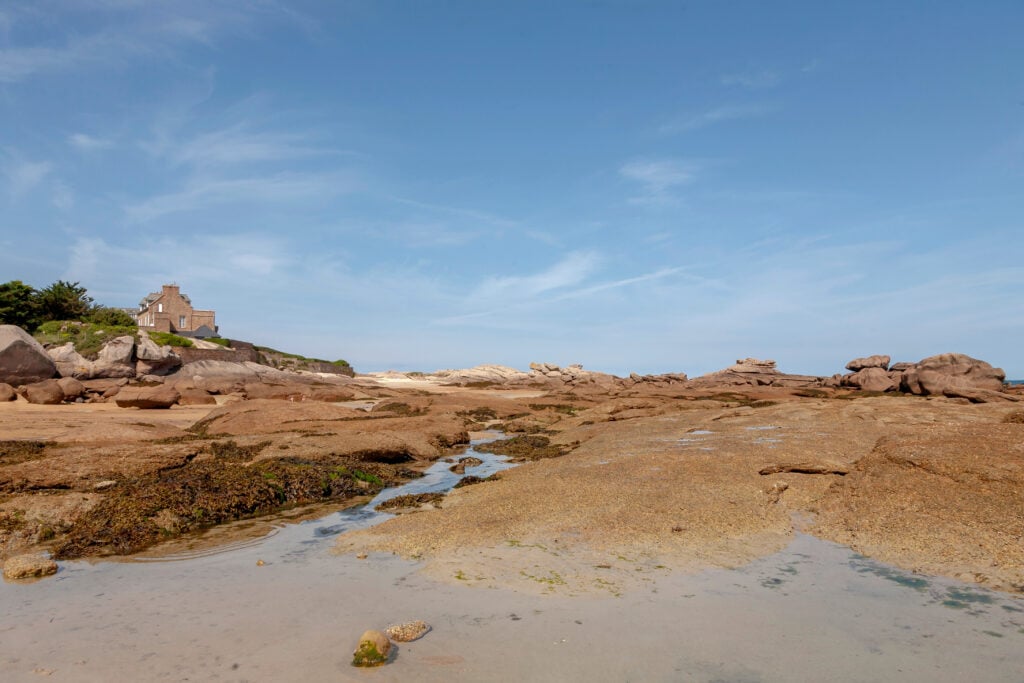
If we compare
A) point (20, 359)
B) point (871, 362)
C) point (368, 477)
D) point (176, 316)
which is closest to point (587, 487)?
point (368, 477)

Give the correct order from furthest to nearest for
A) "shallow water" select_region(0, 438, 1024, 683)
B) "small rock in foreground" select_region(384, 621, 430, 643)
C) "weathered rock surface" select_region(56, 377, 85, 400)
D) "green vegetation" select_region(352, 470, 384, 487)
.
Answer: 1. "weathered rock surface" select_region(56, 377, 85, 400)
2. "green vegetation" select_region(352, 470, 384, 487)
3. "small rock in foreground" select_region(384, 621, 430, 643)
4. "shallow water" select_region(0, 438, 1024, 683)

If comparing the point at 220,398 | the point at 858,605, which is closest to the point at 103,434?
the point at 858,605

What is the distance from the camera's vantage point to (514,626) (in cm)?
434

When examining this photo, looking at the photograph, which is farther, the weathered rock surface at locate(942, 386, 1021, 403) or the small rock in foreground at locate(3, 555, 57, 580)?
the weathered rock surface at locate(942, 386, 1021, 403)

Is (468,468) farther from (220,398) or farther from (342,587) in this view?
(220,398)

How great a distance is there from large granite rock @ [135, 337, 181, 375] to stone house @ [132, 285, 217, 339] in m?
23.6

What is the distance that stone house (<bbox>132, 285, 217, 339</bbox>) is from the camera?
6134 centimetres

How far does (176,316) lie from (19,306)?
25965 mm

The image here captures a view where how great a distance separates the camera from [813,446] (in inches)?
390

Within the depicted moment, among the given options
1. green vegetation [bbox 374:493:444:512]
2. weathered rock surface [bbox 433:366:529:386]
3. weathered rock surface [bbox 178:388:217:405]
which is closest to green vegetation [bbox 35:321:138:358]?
weathered rock surface [bbox 178:388:217:405]

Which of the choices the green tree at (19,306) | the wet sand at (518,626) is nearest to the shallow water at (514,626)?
the wet sand at (518,626)

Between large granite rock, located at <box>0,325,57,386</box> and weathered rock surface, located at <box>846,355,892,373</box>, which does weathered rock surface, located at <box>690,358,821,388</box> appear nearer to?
weathered rock surface, located at <box>846,355,892,373</box>

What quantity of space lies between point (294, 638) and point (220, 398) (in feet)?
89.2

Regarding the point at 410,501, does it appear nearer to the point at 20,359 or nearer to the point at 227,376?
the point at 20,359
